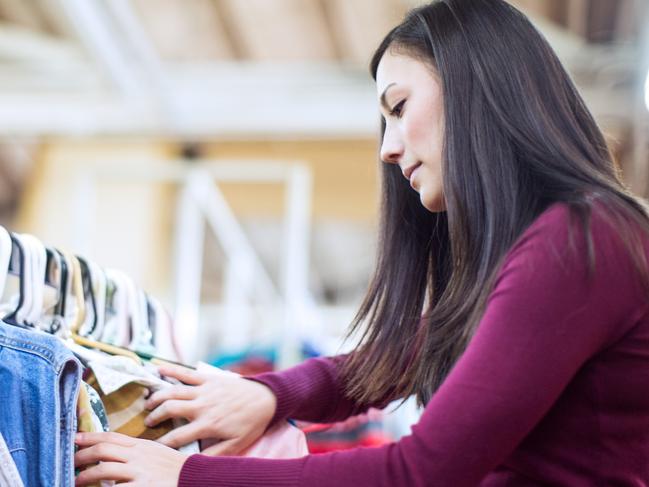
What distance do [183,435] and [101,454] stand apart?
0.16m

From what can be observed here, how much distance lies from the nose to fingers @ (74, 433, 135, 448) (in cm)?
45

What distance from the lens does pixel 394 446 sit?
843 millimetres

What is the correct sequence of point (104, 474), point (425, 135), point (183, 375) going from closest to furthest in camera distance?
point (104, 474) < point (425, 135) < point (183, 375)

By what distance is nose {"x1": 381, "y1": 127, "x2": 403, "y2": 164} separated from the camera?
1.08 metres

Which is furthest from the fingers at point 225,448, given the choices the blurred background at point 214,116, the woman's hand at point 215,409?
the blurred background at point 214,116

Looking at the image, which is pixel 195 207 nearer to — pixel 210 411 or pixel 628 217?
pixel 210 411

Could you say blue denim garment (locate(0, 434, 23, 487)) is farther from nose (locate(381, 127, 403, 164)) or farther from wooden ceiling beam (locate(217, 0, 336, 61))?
wooden ceiling beam (locate(217, 0, 336, 61))

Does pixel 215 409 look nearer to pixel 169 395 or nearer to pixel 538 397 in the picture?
pixel 169 395

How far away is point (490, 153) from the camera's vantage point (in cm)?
97

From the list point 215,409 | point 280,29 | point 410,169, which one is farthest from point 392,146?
point 280,29

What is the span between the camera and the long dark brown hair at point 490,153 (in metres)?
0.94

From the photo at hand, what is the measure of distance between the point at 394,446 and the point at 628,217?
331mm

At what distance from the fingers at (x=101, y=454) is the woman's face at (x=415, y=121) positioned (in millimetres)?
447

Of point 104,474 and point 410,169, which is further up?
point 410,169
